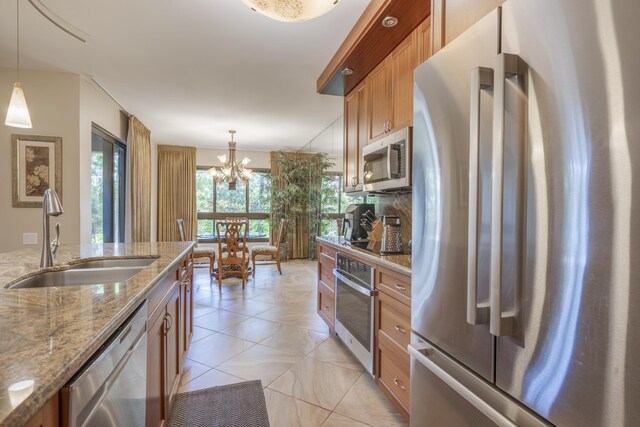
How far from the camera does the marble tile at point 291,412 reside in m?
1.79

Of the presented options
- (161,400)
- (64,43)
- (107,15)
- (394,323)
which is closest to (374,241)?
(394,323)

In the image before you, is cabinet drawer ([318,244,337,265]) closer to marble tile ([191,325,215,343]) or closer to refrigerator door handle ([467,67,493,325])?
marble tile ([191,325,215,343])

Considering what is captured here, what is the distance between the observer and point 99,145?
394 centimetres

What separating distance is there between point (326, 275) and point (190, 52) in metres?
2.33

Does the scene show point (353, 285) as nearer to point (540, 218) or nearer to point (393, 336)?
point (393, 336)

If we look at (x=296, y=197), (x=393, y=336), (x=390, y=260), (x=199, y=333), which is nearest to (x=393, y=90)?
(x=390, y=260)

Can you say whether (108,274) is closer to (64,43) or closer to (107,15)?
(107,15)

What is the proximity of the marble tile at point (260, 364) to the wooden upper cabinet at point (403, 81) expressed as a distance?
1.97 metres

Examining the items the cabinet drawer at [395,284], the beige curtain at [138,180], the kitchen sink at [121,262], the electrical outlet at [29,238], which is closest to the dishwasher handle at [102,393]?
the kitchen sink at [121,262]

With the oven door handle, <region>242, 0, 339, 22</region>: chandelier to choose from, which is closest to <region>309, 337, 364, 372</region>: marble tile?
the oven door handle

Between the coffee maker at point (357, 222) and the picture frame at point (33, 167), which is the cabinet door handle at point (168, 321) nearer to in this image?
the coffee maker at point (357, 222)

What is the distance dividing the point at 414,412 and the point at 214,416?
1.22 m

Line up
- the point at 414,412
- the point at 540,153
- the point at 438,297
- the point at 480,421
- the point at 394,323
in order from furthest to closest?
the point at 394,323 < the point at 414,412 < the point at 438,297 < the point at 480,421 < the point at 540,153

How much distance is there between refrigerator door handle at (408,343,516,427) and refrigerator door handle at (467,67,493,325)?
223mm
